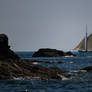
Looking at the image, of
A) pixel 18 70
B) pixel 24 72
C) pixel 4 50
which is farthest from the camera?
pixel 4 50

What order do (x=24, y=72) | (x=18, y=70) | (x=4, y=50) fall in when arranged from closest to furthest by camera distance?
1. (x=18, y=70)
2. (x=24, y=72)
3. (x=4, y=50)

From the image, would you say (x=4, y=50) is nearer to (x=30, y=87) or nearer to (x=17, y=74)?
(x=17, y=74)

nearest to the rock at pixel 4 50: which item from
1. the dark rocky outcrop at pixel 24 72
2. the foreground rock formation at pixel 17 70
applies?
the foreground rock formation at pixel 17 70

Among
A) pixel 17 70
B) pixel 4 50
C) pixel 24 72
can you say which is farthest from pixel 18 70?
pixel 4 50

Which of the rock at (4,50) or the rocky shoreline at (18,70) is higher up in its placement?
the rock at (4,50)

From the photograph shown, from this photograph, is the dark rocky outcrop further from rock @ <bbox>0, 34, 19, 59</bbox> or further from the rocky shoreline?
rock @ <bbox>0, 34, 19, 59</bbox>

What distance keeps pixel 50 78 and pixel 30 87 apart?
288 inches

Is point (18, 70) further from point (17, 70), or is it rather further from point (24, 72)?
point (24, 72)

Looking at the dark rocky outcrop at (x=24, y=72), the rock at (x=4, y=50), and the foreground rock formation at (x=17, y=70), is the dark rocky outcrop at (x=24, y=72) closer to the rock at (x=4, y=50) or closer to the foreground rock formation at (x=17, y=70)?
the foreground rock formation at (x=17, y=70)

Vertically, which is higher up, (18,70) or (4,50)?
(4,50)

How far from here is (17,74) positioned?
4019cm

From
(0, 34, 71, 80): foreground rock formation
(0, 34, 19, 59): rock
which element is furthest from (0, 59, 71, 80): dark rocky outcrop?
(0, 34, 19, 59): rock

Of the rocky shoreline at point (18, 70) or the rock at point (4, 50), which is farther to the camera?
the rock at point (4, 50)

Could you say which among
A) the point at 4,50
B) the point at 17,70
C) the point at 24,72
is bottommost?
the point at 24,72
